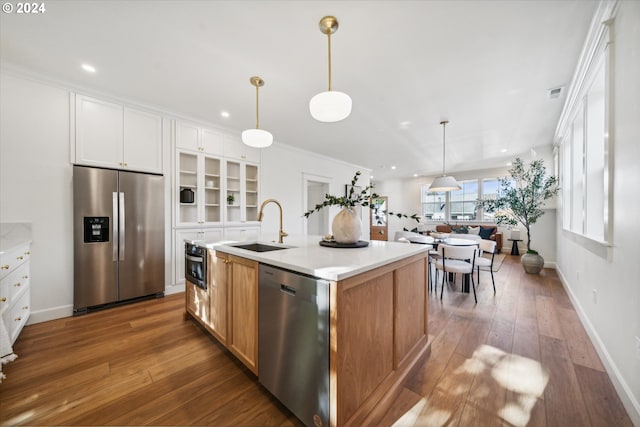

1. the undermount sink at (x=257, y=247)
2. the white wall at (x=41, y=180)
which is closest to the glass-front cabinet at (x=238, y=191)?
the white wall at (x=41, y=180)

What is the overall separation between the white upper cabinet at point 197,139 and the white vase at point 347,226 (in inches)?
118

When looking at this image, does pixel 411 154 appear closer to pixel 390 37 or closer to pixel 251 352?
pixel 390 37

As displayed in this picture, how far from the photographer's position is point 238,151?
427 centimetres

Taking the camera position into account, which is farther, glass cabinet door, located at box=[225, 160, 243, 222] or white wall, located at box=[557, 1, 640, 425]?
glass cabinet door, located at box=[225, 160, 243, 222]

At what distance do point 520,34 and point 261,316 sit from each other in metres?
2.98

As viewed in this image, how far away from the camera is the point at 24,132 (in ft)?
8.23

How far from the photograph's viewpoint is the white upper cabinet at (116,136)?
2.81 metres

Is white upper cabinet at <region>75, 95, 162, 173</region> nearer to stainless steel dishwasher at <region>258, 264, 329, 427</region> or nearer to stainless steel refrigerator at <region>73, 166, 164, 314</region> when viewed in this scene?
stainless steel refrigerator at <region>73, 166, 164, 314</region>

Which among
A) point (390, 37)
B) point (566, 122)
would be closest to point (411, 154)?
point (566, 122)

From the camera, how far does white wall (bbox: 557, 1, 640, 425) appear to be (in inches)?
53.5

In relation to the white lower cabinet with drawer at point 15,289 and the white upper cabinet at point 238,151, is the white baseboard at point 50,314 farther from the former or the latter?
the white upper cabinet at point 238,151

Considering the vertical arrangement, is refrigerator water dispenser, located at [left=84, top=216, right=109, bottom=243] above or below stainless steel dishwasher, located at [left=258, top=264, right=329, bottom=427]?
above

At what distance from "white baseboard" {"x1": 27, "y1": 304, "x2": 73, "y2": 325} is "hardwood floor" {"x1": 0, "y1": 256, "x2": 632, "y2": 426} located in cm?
14

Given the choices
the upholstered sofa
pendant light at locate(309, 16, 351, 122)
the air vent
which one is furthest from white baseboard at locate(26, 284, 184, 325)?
the upholstered sofa
